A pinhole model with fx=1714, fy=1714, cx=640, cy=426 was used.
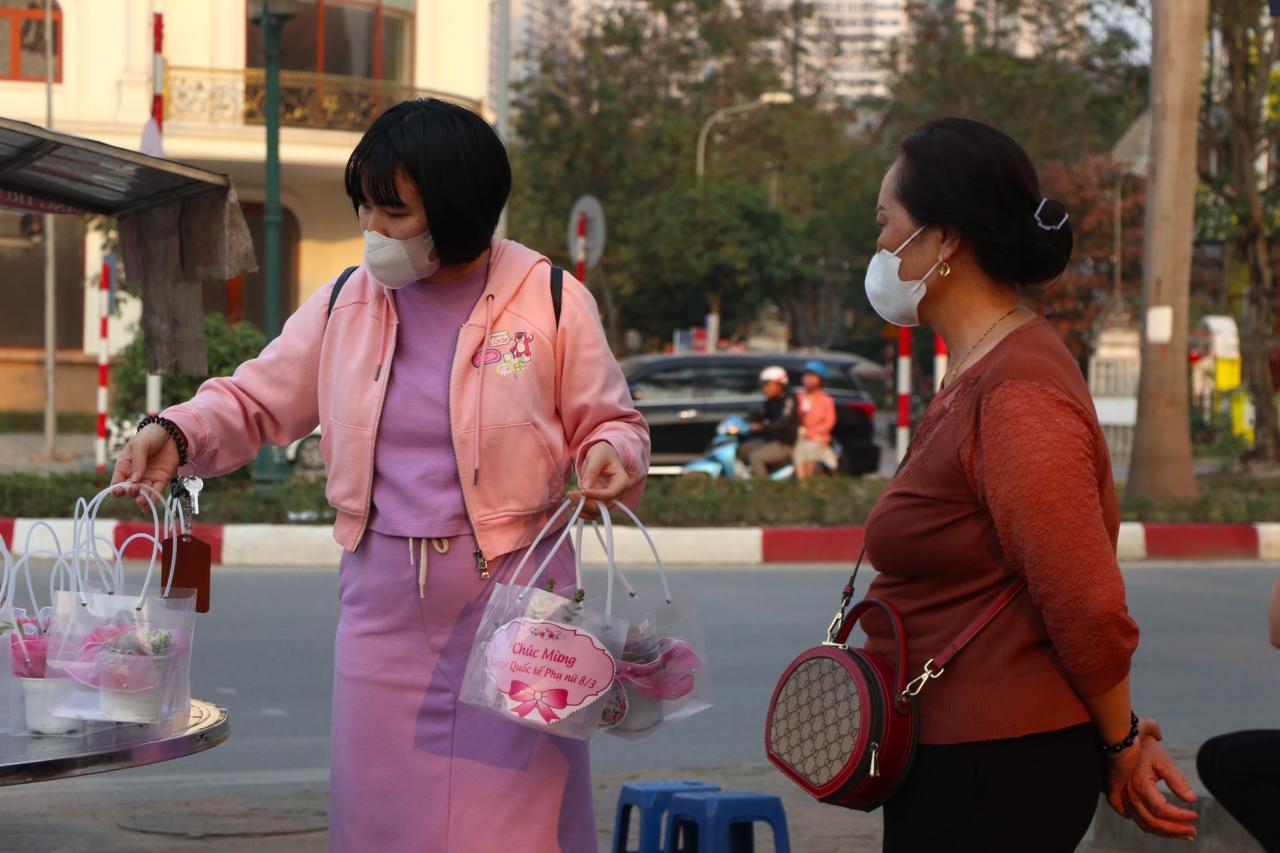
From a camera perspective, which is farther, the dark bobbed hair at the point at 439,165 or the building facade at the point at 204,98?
the building facade at the point at 204,98

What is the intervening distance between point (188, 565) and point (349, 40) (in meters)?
23.5

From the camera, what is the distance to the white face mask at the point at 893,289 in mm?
2414

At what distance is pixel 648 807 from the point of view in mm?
3871

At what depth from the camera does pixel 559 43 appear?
3819 cm

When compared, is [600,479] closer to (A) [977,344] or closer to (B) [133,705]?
(A) [977,344]

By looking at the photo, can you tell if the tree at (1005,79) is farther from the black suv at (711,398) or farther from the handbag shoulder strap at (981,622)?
the handbag shoulder strap at (981,622)

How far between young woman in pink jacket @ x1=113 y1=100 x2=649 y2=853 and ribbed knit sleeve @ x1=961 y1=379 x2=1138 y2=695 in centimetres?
70

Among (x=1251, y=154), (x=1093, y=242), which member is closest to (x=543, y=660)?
(x=1251, y=154)

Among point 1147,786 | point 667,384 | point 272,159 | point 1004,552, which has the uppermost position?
point 272,159

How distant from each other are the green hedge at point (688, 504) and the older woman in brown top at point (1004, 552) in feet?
31.4

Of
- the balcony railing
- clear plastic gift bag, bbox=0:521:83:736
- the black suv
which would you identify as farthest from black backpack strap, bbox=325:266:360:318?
the balcony railing

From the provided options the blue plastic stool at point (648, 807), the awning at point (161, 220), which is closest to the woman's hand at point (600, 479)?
the awning at point (161, 220)

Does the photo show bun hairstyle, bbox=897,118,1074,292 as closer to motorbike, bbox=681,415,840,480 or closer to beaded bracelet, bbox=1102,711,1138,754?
beaded bracelet, bbox=1102,711,1138,754

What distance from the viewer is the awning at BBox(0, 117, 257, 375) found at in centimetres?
330
